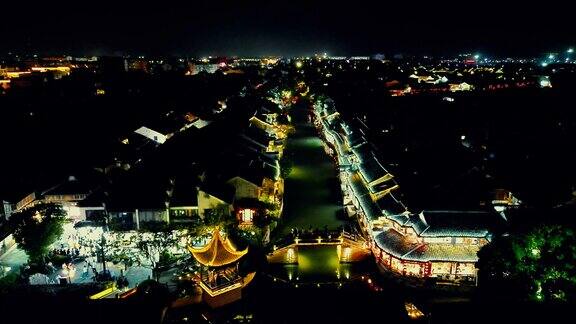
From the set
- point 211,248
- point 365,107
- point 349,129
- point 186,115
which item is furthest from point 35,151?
point 365,107

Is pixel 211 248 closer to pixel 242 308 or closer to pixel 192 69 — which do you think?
pixel 242 308

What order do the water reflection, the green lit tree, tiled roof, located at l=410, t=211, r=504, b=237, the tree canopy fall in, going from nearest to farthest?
1. the tree canopy
2. tiled roof, located at l=410, t=211, r=504, b=237
3. the green lit tree
4. the water reflection

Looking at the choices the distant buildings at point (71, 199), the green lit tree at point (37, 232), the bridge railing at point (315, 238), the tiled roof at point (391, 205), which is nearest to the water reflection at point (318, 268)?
the bridge railing at point (315, 238)

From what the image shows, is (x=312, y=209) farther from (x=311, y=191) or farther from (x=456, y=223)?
(x=456, y=223)

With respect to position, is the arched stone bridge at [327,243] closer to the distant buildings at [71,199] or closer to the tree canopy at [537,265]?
the tree canopy at [537,265]

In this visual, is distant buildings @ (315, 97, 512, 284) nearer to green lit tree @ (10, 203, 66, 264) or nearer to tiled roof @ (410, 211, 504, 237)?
tiled roof @ (410, 211, 504, 237)

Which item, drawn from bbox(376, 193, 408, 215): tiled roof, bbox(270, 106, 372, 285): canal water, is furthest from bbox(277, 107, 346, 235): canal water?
bbox(376, 193, 408, 215): tiled roof
